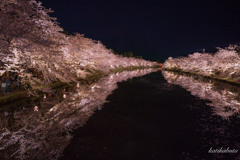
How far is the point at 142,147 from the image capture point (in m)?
7.20

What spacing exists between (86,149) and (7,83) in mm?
12345

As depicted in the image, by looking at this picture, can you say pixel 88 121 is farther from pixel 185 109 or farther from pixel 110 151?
pixel 185 109

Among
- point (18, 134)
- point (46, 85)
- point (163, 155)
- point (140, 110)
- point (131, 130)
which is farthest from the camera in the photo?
point (46, 85)

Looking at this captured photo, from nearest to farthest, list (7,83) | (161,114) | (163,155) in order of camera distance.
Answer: (163,155)
(161,114)
(7,83)

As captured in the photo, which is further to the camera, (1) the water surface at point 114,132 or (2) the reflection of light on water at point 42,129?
(1) the water surface at point 114,132

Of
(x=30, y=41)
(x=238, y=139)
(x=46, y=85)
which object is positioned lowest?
(x=238, y=139)

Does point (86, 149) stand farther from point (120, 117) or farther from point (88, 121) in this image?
point (120, 117)

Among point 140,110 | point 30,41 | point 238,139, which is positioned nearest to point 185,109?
point 140,110

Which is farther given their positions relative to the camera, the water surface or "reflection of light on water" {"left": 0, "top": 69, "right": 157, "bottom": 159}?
the water surface

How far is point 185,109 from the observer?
13.8 meters

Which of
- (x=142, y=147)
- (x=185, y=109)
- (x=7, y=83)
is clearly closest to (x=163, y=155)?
(x=142, y=147)

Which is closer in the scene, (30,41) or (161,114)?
(161,114)

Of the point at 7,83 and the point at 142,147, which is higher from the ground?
the point at 7,83

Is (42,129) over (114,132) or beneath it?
over
